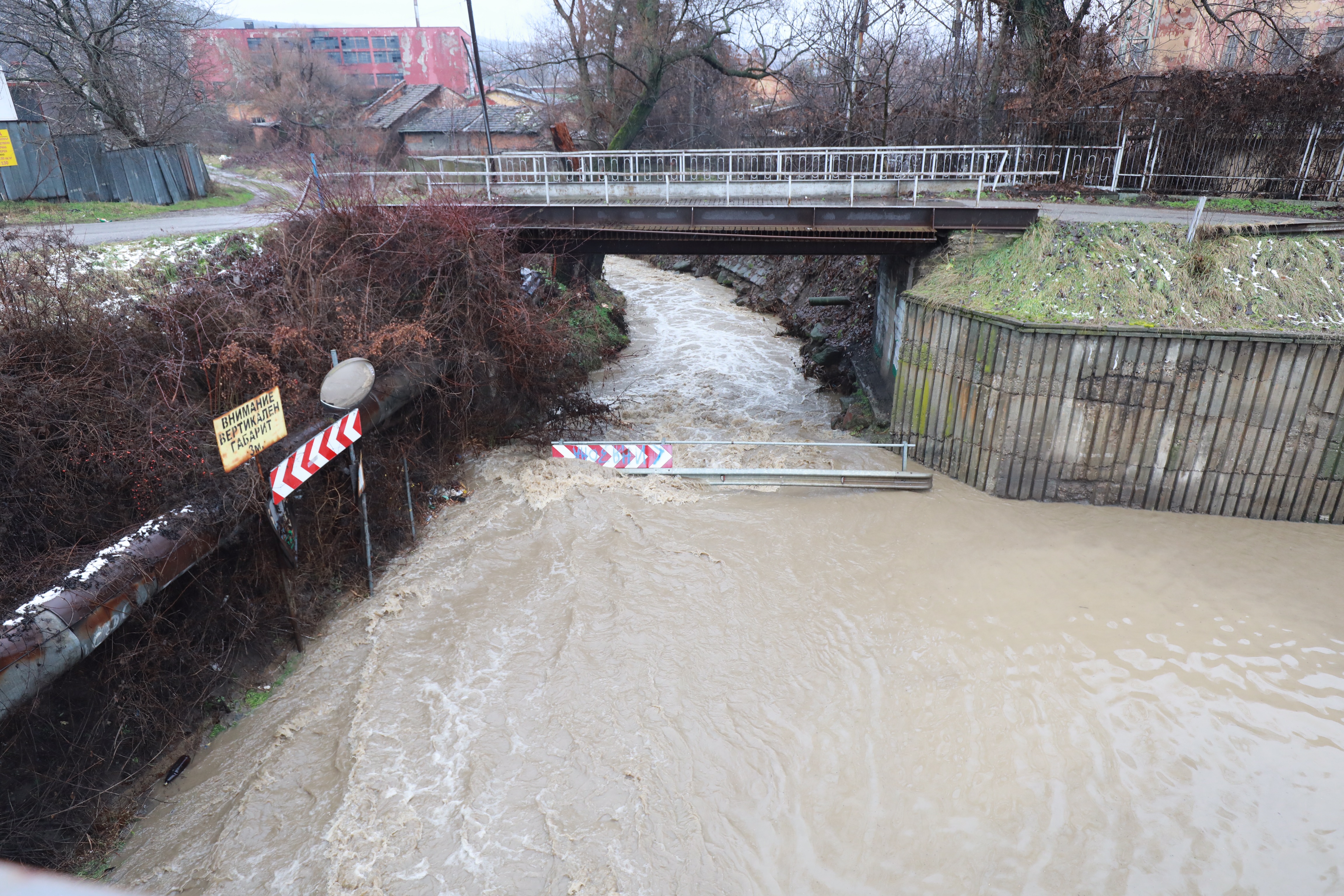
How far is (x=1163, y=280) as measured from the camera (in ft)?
38.0

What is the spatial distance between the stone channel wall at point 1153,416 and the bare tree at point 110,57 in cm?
2226

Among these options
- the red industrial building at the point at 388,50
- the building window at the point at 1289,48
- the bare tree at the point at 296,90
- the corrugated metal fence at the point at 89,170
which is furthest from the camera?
the red industrial building at the point at 388,50

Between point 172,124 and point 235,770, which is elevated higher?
point 172,124

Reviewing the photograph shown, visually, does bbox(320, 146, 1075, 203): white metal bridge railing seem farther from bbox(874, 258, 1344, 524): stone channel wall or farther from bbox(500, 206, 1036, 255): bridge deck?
bbox(874, 258, 1344, 524): stone channel wall

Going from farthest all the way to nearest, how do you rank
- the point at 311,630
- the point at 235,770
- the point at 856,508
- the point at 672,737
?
1. the point at 856,508
2. the point at 311,630
3. the point at 672,737
4. the point at 235,770

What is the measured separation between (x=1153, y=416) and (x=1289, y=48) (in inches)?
726

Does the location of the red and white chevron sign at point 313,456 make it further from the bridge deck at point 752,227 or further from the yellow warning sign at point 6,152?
the yellow warning sign at point 6,152

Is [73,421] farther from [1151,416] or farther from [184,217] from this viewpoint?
[1151,416]

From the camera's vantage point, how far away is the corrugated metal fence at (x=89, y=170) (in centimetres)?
1731

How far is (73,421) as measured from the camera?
23.7 ft

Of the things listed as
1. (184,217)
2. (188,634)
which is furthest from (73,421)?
(184,217)

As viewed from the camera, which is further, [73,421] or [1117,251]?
[1117,251]

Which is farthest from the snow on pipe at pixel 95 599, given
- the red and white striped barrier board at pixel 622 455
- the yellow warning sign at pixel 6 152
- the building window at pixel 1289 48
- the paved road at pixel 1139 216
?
the building window at pixel 1289 48

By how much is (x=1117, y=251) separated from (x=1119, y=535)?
4.79 m
